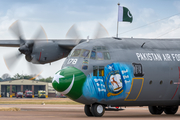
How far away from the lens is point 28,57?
1085 inches

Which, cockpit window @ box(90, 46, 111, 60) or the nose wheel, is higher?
cockpit window @ box(90, 46, 111, 60)

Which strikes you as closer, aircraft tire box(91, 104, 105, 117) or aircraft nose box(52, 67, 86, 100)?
aircraft nose box(52, 67, 86, 100)

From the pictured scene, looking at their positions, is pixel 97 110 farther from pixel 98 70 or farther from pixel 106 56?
pixel 106 56

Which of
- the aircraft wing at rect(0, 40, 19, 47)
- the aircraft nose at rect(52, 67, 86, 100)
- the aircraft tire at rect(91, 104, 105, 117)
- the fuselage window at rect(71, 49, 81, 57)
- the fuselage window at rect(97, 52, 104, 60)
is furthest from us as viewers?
the aircraft wing at rect(0, 40, 19, 47)

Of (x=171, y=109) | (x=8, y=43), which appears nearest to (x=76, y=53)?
(x=171, y=109)

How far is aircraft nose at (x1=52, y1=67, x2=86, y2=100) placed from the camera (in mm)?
17906

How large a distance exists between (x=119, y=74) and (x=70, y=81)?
287 cm

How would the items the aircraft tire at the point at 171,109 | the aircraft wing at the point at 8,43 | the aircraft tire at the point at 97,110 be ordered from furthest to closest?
1. the aircraft wing at the point at 8,43
2. the aircraft tire at the point at 171,109
3. the aircraft tire at the point at 97,110

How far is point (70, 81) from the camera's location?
17938 millimetres

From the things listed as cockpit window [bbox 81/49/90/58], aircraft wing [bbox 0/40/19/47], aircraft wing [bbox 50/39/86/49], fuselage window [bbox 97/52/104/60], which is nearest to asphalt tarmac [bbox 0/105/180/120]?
fuselage window [bbox 97/52/104/60]

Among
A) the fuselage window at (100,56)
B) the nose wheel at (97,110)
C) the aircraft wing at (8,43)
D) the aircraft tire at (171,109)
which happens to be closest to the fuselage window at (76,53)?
the fuselage window at (100,56)

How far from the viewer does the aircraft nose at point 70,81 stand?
1791 cm

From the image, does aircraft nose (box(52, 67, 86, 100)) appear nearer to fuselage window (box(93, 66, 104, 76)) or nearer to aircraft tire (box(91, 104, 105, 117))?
fuselage window (box(93, 66, 104, 76))

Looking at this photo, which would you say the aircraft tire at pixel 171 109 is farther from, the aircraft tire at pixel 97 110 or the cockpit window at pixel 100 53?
the cockpit window at pixel 100 53
